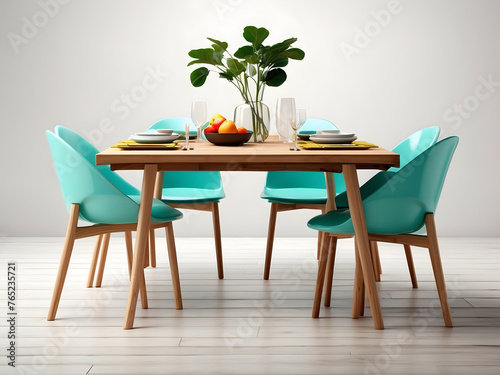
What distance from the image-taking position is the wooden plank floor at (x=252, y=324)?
1967 millimetres

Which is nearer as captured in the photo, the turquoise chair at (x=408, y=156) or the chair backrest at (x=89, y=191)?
the chair backrest at (x=89, y=191)

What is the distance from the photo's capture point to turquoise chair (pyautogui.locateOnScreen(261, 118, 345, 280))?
306 centimetres

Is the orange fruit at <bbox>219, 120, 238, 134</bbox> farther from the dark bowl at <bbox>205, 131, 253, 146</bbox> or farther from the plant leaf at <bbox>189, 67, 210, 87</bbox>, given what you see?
the plant leaf at <bbox>189, 67, 210, 87</bbox>

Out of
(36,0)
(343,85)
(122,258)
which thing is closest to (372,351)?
(122,258)

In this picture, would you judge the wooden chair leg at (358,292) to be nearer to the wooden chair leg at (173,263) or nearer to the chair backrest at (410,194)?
the chair backrest at (410,194)

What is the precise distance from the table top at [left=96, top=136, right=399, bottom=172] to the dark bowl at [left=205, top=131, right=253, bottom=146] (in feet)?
0.62

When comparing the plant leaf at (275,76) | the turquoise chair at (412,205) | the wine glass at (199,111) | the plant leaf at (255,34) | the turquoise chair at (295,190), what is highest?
the plant leaf at (255,34)

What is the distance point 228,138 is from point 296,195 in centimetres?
72

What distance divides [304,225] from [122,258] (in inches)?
51.1

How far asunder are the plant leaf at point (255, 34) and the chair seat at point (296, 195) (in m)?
0.76

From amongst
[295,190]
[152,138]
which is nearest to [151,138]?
[152,138]

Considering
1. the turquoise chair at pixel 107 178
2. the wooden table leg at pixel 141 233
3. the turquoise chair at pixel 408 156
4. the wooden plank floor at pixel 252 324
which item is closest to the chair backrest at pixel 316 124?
the turquoise chair at pixel 408 156

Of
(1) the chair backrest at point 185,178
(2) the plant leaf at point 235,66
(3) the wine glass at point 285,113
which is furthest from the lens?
(1) the chair backrest at point 185,178

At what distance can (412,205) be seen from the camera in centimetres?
225
